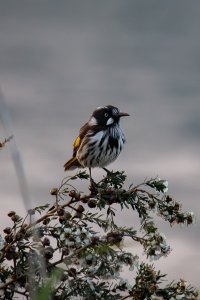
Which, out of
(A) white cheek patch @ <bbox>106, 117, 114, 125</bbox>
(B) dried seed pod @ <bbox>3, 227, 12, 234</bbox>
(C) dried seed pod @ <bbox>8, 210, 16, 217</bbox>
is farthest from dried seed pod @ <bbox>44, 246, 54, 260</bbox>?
(A) white cheek patch @ <bbox>106, 117, 114, 125</bbox>

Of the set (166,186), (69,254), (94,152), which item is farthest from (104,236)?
(94,152)

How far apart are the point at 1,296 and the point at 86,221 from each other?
1.02 m

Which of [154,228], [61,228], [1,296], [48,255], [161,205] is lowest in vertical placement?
[1,296]

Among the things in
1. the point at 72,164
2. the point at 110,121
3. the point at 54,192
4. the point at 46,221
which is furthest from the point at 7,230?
the point at 110,121

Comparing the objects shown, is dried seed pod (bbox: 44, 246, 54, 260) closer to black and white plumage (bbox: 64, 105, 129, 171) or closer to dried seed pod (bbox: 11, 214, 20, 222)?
dried seed pod (bbox: 11, 214, 20, 222)

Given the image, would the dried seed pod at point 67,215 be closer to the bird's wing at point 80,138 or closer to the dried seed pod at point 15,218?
the dried seed pod at point 15,218

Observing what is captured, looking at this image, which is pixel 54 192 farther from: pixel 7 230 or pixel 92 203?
pixel 7 230

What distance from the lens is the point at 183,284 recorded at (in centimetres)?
500

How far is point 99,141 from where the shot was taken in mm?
8805

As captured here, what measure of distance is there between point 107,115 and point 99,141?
499 millimetres

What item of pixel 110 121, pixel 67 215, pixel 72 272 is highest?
pixel 110 121

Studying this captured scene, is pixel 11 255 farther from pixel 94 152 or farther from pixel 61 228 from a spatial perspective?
pixel 94 152

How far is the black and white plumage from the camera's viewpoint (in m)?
8.58

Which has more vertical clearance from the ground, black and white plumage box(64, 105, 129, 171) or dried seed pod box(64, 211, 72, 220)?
black and white plumage box(64, 105, 129, 171)
